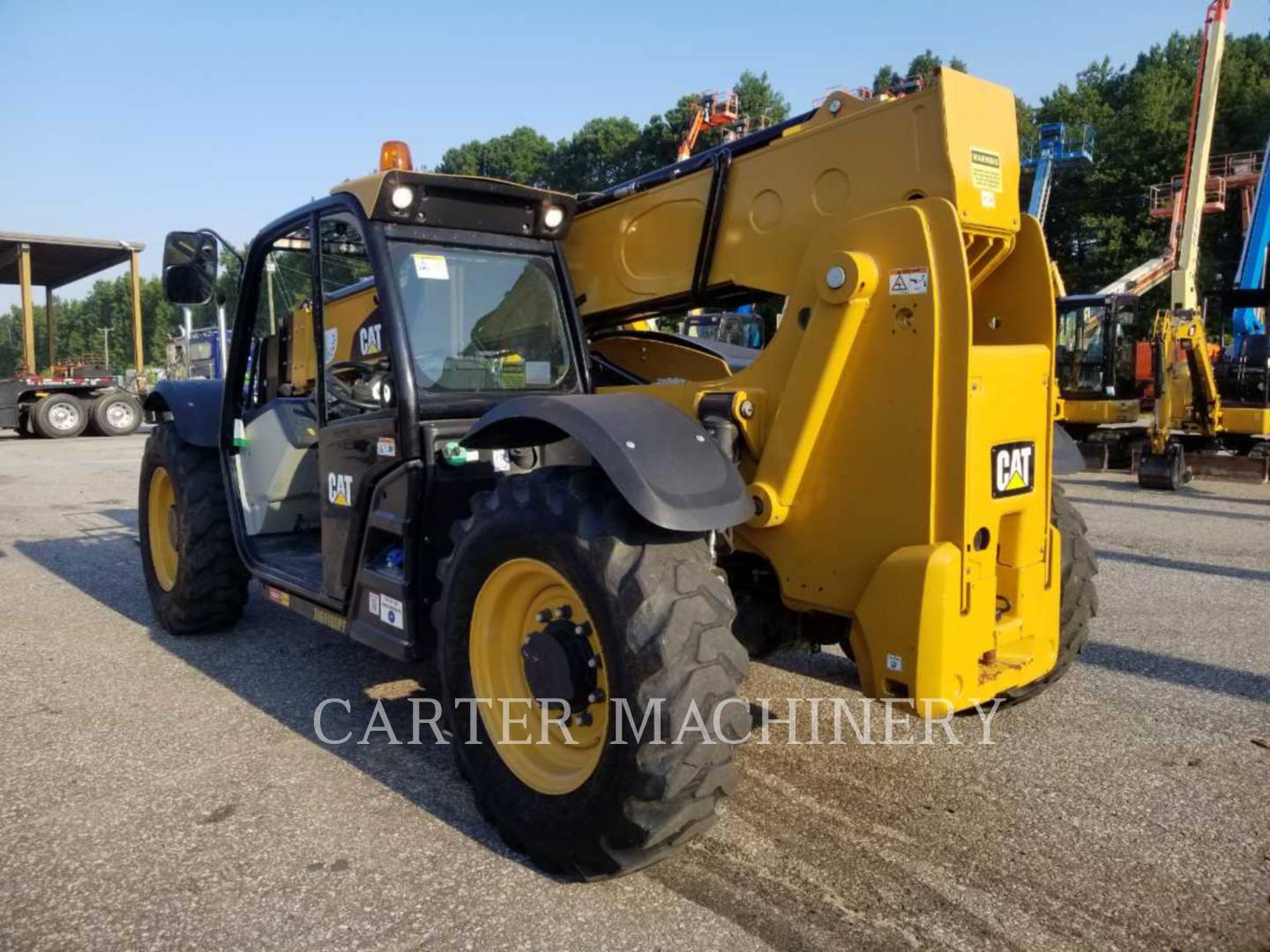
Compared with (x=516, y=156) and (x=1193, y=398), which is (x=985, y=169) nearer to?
(x=1193, y=398)

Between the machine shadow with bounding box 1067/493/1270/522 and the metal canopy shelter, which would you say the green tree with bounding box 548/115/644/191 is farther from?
the machine shadow with bounding box 1067/493/1270/522

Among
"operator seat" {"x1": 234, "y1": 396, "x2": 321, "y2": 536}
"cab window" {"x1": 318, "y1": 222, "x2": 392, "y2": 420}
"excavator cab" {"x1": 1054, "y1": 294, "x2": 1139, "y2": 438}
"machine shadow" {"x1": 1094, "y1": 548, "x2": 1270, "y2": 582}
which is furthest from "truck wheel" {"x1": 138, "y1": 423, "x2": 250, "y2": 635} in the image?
"excavator cab" {"x1": 1054, "y1": 294, "x2": 1139, "y2": 438}

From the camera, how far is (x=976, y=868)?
2.88 m

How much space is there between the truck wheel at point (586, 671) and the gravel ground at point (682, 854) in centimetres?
21

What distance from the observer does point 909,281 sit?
9.43ft

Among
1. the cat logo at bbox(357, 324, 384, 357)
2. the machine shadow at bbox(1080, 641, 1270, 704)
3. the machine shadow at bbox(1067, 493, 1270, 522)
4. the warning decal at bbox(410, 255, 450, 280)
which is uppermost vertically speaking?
the warning decal at bbox(410, 255, 450, 280)

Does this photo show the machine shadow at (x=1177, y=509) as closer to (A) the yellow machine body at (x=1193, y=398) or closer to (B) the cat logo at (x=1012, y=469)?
(A) the yellow machine body at (x=1193, y=398)

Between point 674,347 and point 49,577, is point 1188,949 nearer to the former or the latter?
point 674,347

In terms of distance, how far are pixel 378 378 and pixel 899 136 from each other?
2.20m

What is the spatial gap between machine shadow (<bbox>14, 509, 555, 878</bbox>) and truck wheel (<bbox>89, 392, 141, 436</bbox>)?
57.5 feet

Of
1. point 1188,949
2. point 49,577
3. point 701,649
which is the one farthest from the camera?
point 49,577

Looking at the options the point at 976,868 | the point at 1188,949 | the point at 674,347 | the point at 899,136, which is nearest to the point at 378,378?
the point at 674,347

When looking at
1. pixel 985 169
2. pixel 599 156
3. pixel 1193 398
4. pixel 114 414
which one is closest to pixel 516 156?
pixel 599 156

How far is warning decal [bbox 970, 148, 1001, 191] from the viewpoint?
2971mm
